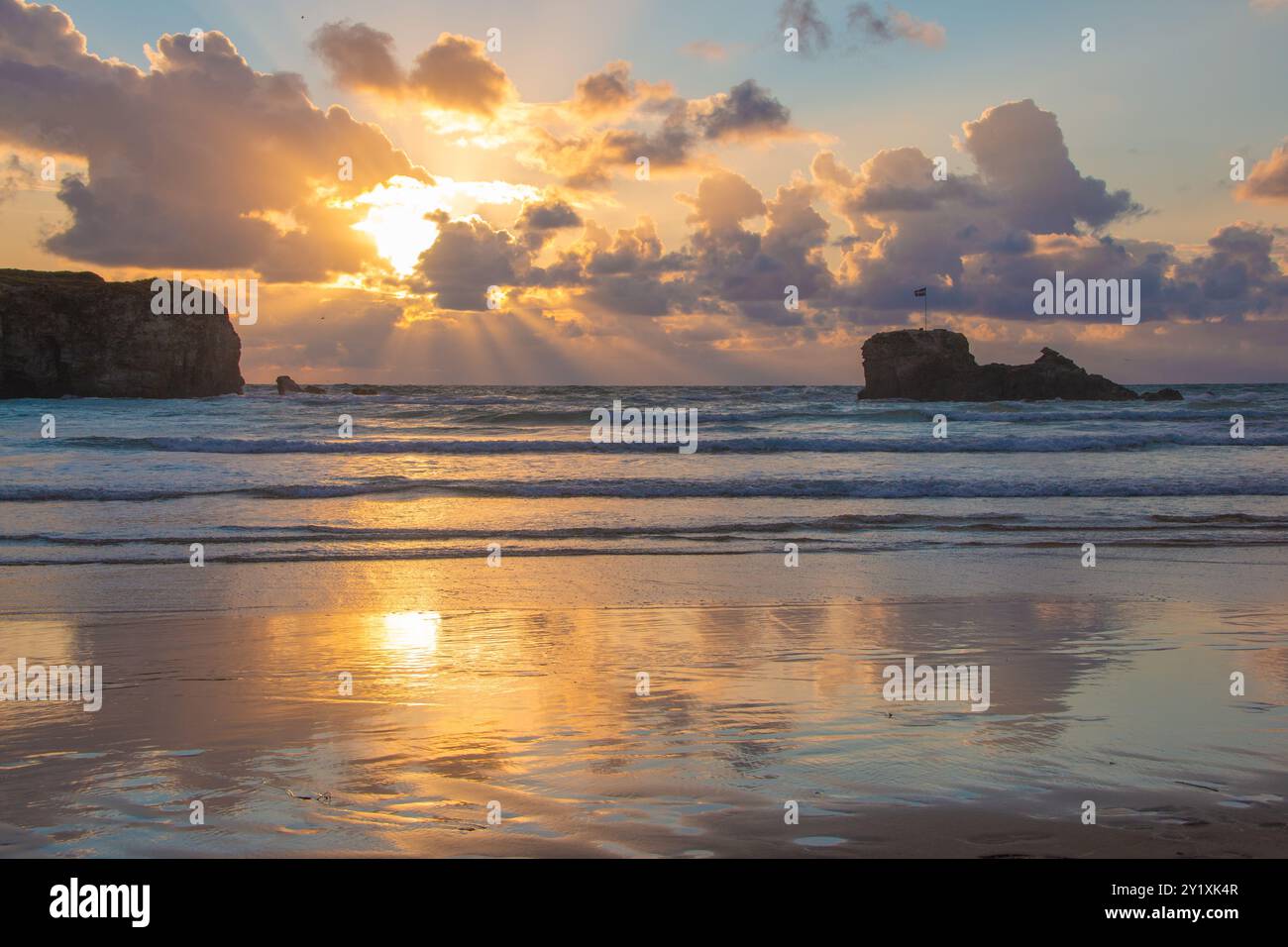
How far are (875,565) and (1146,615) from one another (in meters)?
3.96

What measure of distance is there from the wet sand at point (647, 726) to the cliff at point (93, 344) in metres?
76.3

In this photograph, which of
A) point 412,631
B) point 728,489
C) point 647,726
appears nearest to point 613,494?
point 728,489

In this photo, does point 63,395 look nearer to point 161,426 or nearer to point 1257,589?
point 161,426

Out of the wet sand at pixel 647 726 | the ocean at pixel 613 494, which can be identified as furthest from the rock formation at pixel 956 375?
the wet sand at pixel 647 726

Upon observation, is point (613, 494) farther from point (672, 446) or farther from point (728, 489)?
point (672, 446)

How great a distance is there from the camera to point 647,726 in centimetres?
591

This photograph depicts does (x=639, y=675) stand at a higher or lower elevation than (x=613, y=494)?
lower

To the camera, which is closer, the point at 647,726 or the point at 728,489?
the point at 647,726

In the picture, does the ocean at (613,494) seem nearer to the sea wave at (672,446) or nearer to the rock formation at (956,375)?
the sea wave at (672,446)

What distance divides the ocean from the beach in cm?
19

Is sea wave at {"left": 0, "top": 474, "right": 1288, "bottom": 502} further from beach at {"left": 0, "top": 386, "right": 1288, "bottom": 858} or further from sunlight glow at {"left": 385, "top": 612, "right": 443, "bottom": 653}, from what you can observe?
sunlight glow at {"left": 385, "top": 612, "right": 443, "bottom": 653}

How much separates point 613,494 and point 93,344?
71.7 m

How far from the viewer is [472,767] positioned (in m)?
5.10

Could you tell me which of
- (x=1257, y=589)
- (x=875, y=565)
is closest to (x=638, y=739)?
(x=875, y=565)
